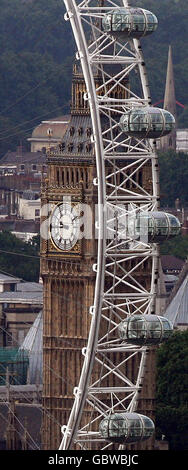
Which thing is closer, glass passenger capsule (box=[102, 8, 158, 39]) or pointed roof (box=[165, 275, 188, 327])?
glass passenger capsule (box=[102, 8, 158, 39])

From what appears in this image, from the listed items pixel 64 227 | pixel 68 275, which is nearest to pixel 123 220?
pixel 64 227

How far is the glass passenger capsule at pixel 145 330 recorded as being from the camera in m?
102

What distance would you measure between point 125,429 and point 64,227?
17183 millimetres

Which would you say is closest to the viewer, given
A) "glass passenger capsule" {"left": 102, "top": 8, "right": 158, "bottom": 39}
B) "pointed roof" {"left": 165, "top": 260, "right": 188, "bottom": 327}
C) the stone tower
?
"glass passenger capsule" {"left": 102, "top": 8, "right": 158, "bottom": 39}

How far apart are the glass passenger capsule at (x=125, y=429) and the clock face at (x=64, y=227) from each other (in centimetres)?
1653

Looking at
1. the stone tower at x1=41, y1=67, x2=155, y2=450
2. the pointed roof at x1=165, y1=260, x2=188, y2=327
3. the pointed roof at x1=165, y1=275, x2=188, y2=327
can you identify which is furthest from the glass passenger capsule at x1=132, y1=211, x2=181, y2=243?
the pointed roof at x1=165, y1=275, x2=188, y2=327

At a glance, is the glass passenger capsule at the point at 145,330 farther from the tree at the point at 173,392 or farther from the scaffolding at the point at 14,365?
the scaffolding at the point at 14,365

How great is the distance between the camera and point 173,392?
470 ft

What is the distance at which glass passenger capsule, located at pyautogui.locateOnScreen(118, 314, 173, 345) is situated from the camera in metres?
102

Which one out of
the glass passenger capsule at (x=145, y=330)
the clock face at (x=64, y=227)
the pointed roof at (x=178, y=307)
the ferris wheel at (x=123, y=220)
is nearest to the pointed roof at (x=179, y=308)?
the pointed roof at (x=178, y=307)

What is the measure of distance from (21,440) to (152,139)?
782 inches

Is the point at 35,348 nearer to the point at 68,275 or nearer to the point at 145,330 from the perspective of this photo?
the point at 68,275

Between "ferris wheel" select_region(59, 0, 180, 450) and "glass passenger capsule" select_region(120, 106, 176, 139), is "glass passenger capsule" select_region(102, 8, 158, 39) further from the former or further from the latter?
"glass passenger capsule" select_region(120, 106, 176, 139)

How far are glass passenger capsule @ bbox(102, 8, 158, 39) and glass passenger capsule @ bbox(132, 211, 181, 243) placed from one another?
5.30 meters
